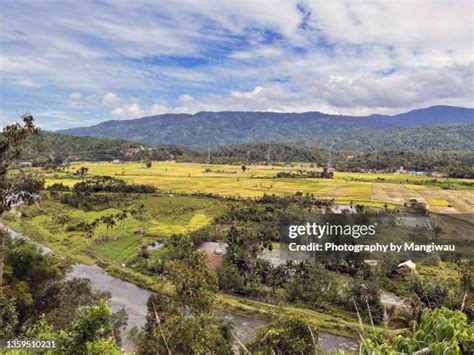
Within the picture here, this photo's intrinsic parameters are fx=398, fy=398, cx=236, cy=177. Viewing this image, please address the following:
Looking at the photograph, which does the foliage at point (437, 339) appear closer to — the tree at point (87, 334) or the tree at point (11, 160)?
the tree at point (87, 334)

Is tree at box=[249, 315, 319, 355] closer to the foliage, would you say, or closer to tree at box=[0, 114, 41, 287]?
tree at box=[0, 114, 41, 287]

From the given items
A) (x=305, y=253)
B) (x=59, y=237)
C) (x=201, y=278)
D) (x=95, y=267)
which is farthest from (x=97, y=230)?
(x=201, y=278)

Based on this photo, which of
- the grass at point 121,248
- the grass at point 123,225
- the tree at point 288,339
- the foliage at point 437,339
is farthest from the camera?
the grass at point 123,225

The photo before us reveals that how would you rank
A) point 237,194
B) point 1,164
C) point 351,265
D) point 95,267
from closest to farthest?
1. point 1,164
2. point 351,265
3. point 95,267
4. point 237,194

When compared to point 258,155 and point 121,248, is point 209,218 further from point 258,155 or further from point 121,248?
point 258,155

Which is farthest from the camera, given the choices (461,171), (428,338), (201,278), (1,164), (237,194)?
(461,171)

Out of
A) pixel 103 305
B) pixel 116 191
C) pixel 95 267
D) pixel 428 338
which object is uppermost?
pixel 428 338

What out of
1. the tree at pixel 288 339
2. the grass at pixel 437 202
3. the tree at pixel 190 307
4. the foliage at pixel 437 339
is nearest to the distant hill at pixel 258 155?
the grass at pixel 437 202

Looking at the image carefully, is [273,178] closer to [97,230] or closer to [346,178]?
[346,178]

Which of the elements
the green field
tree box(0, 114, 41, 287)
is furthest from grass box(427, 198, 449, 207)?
tree box(0, 114, 41, 287)
